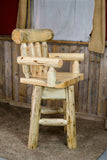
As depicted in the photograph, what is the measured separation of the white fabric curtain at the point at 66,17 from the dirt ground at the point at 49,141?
50.1 inches

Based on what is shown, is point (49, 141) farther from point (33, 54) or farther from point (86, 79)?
point (86, 79)

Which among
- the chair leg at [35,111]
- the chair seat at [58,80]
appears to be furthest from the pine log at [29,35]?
the chair leg at [35,111]

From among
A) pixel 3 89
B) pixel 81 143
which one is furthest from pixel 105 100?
pixel 3 89

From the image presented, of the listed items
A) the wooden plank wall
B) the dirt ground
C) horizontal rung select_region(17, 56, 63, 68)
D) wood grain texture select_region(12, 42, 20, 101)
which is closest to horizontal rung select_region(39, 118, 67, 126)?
the dirt ground

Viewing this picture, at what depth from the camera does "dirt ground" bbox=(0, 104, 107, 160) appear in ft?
8.29

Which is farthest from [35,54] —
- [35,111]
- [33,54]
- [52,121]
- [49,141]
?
→ [49,141]

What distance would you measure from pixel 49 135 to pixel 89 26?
1587mm

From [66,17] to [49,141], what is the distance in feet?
5.84

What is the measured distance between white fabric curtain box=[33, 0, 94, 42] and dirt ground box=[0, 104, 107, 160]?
1.27 meters

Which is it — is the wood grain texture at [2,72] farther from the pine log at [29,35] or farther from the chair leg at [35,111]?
the chair leg at [35,111]

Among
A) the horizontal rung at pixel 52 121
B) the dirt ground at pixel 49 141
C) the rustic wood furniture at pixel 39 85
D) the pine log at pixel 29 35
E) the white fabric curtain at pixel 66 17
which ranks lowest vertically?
the dirt ground at pixel 49 141

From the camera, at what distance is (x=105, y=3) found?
11.0 feet

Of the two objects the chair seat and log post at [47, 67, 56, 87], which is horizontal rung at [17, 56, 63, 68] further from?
the chair seat

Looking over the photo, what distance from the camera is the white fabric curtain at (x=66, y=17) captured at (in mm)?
3445
